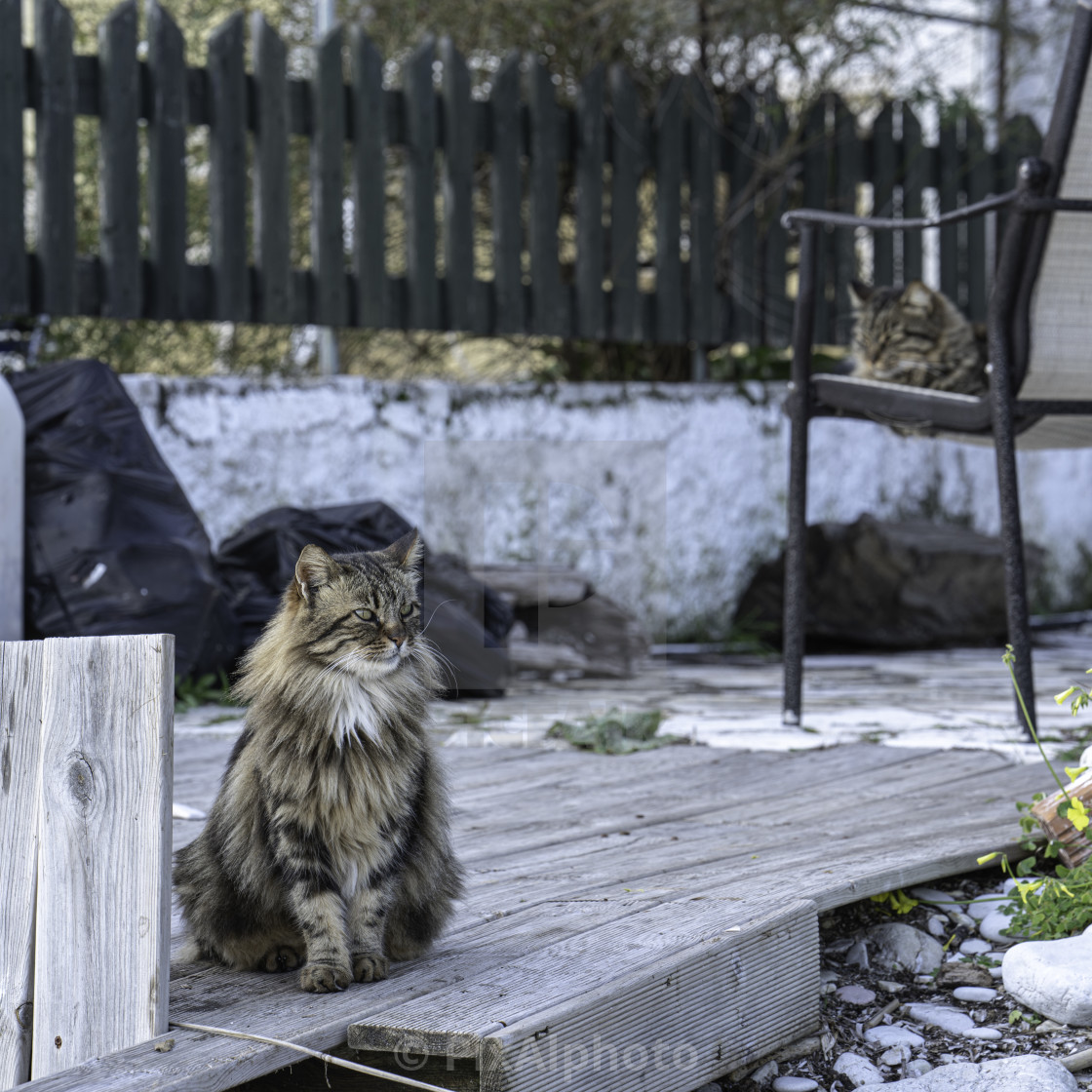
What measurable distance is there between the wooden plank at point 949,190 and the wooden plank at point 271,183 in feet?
11.8

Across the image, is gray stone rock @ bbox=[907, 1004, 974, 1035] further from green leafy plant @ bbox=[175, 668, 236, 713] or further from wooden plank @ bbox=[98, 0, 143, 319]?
wooden plank @ bbox=[98, 0, 143, 319]

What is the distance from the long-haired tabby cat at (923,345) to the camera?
12.8ft

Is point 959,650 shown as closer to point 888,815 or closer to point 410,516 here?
point 410,516

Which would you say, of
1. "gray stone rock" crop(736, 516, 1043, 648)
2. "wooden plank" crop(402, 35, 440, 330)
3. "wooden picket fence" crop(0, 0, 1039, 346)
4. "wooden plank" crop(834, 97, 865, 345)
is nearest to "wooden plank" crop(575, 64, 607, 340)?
"wooden picket fence" crop(0, 0, 1039, 346)

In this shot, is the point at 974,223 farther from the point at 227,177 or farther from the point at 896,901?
the point at 896,901

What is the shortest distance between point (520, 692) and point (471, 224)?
225cm

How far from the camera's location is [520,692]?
4.80 meters

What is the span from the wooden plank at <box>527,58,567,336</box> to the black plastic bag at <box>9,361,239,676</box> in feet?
7.12

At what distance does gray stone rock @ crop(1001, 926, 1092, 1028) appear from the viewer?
1861mm

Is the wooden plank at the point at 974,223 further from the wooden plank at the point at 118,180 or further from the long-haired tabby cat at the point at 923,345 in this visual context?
the wooden plank at the point at 118,180

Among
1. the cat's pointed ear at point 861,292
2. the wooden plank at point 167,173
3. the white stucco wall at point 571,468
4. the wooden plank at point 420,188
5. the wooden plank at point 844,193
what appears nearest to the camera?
the cat's pointed ear at point 861,292

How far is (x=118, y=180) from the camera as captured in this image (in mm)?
5059

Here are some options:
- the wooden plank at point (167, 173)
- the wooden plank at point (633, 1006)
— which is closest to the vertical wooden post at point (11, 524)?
the wooden plank at point (167, 173)

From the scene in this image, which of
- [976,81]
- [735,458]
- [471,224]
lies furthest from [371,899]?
[976,81]
